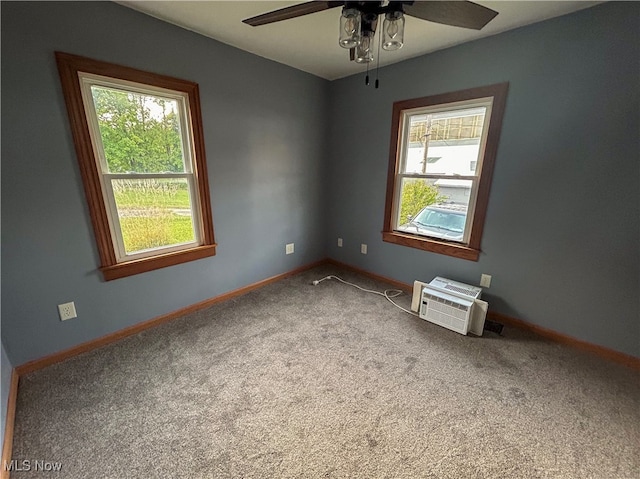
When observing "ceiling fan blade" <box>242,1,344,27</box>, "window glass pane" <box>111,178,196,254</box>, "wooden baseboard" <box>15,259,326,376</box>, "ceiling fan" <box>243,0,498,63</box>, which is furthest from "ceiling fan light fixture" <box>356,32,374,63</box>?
"wooden baseboard" <box>15,259,326,376</box>

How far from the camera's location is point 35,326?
1.66 meters

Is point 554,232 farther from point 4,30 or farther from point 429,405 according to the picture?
point 4,30

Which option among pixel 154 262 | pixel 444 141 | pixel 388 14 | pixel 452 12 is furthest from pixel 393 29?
pixel 154 262

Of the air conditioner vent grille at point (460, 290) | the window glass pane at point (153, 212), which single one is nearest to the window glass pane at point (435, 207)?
the air conditioner vent grille at point (460, 290)

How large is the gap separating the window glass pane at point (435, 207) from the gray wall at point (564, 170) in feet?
0.80

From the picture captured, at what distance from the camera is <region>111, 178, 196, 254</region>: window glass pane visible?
75.4 inches

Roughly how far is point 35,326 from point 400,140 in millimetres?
3247

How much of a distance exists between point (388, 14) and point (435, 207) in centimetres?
177

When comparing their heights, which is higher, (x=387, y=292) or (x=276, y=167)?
(x=276, y=167)

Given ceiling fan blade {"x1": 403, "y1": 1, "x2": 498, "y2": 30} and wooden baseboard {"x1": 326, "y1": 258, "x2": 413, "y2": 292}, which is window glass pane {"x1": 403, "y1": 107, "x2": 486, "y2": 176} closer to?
ceiling fan blade {"x1": 403, "y1": 1, "x2": 498, "y2": 30}

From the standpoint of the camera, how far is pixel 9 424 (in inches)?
50.7

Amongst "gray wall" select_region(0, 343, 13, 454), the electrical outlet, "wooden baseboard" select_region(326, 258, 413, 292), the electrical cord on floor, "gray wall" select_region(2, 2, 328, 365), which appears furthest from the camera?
"wooden baseboard" select_region(326, 258, 413, 292)

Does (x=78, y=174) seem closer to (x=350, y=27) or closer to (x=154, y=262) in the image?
(x=154, y=262)

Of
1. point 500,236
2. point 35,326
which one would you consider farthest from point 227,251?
point 500,236
